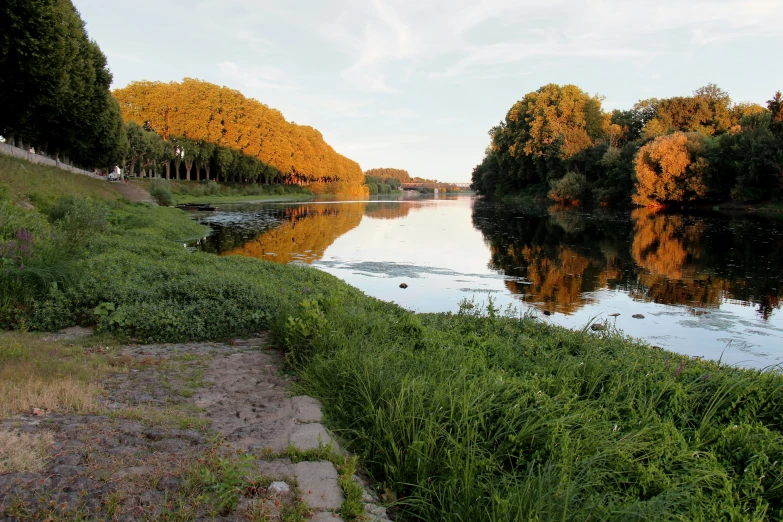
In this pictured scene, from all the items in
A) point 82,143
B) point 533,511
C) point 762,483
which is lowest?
point 762,483

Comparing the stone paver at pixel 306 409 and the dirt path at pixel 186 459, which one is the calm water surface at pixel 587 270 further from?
the dirt path at pixel 186 459

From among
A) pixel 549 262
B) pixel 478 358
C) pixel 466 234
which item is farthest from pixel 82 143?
pixel 478 358

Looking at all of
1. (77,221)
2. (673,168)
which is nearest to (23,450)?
(77,221)

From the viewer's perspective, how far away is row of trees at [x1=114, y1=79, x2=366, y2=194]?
62.6 metres

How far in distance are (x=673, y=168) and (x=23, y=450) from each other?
48.7 m

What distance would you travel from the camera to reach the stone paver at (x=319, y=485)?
120 inches

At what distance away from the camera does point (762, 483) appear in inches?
149

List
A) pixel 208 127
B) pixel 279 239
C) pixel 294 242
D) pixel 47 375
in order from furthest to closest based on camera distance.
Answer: pixel 208 127, pixel 279 239, pixel 294 242, pixel 47 375

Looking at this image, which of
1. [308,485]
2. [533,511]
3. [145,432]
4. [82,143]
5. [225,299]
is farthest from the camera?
[82,143]

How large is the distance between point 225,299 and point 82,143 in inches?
1294

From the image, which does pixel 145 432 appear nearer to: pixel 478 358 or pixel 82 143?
pixel 478 358

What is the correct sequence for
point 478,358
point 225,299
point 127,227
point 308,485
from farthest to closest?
point 127,227 < point 225,299 < point 478,358 < point 308,485

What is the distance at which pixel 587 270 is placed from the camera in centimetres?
1642

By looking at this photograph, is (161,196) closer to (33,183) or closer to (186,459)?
(33,183)
